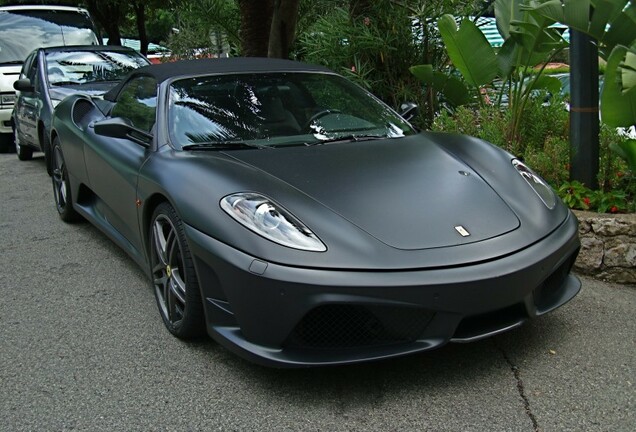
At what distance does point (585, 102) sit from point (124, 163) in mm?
2965

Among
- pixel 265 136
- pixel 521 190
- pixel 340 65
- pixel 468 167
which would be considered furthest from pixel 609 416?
pixel 340 65

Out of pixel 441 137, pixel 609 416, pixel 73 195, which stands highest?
pixel 441 137

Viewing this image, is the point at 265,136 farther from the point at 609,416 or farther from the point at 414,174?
the point at 609,416

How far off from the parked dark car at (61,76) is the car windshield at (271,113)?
13.5ft

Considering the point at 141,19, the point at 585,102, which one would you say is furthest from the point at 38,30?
the point at 585,102

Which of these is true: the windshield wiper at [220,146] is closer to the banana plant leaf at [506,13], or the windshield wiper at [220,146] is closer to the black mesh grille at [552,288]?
the black mesh grille at [552,288]

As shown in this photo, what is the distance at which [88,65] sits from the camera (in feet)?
29.1

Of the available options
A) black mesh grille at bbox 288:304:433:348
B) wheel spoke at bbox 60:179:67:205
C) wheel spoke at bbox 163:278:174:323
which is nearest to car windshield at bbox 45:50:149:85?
wheel spoke at bbox 60:179:67:205

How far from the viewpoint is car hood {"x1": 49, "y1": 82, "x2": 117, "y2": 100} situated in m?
7.91

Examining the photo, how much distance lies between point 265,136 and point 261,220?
103 cm

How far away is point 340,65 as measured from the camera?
320 inches

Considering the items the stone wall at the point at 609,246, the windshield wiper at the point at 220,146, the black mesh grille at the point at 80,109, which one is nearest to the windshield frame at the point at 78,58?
the black mesh grille at the point at 80,109

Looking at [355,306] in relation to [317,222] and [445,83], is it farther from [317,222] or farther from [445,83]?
[445,83]

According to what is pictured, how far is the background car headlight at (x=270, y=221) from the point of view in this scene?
297 centimetres
